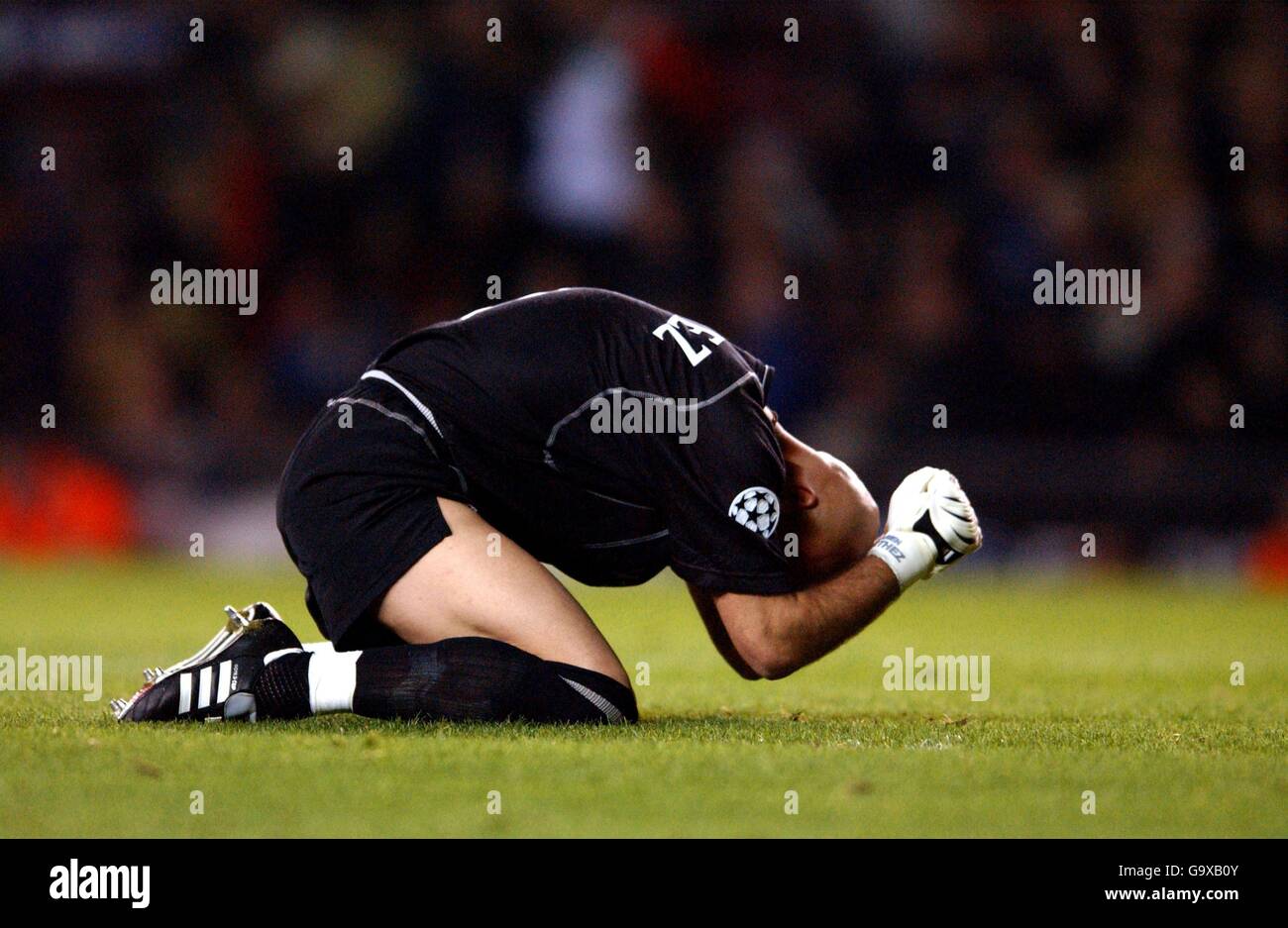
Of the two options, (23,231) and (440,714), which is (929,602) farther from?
(23,231)

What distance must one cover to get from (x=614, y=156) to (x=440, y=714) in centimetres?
874

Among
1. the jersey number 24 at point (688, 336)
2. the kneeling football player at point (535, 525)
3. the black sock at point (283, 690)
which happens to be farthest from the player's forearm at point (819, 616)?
the black sock at point (283, 690)

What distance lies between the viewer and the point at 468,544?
4.53 meters

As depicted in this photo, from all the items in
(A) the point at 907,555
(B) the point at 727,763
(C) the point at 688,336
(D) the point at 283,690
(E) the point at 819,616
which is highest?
(C) the point at 688,336

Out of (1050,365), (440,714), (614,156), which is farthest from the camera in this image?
(614,156)

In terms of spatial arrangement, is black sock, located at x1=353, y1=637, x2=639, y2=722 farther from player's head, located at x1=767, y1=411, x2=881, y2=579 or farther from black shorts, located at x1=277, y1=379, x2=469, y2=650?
player's head, located at x1=767, y1=411, x2=881, y2=579

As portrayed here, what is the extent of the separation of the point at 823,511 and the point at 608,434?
0.69m

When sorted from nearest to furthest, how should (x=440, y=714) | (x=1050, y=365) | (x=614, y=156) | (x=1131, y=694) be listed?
(x=440, y=714)
(x=1131, y=694)
(x=1050, y=365)
(x=614, y=156)

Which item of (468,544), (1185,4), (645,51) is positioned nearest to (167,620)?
(468,544)

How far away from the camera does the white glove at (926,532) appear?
182 inches

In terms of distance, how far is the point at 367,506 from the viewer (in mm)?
4578

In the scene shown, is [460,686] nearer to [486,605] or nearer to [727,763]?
[486,605]

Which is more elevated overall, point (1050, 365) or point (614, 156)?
point (614, 156)

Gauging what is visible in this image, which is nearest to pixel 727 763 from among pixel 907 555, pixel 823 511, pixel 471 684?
pixel 471 684
